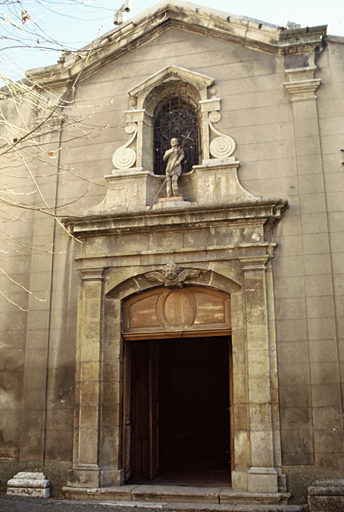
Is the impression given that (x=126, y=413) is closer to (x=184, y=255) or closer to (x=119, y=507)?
(x=119, y=507)

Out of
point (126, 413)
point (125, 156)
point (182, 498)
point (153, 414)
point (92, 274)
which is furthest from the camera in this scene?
point (153, 414)

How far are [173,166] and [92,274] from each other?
2513 mm

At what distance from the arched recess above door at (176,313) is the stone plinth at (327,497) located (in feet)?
9.37

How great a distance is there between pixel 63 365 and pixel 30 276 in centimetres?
184

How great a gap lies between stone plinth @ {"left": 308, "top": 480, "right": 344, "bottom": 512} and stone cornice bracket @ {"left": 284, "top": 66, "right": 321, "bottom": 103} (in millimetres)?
6504

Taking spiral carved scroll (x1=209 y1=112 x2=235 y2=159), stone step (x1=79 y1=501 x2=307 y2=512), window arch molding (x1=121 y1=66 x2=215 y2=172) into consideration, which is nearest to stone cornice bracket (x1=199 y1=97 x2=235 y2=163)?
spiral carved scroll (x1=209 y1=112 x2=235 y2=159)

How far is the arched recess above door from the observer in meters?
9.63

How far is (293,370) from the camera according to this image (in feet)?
28.7

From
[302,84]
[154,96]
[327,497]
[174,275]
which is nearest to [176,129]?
[154,96]

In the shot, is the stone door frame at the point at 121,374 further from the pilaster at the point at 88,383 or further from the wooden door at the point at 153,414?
the wooden door at the point at 153,414

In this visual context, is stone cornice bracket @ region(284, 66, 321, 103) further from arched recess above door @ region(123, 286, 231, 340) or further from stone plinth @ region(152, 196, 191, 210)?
arched recess above door @ region(123, 286, 231, 340)

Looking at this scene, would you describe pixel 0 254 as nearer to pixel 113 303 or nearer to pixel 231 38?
pixel 113 303

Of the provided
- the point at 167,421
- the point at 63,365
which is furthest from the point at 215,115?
the point at 167,421

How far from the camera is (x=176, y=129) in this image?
1084 centimetres
